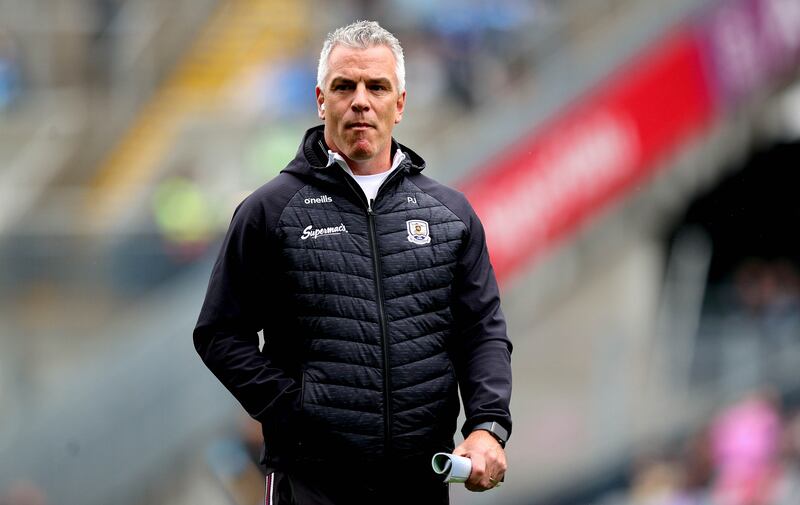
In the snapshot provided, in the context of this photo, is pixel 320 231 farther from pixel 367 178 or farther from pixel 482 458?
pixel 482 458

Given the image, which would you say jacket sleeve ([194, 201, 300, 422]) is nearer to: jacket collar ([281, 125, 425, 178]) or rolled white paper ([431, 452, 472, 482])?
jacket collar ([281, 125, 425, 178])

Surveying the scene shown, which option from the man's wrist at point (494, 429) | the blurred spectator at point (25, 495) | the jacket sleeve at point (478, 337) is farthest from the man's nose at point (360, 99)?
the blurred spectator at point (25, 495)

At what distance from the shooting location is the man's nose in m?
3.75

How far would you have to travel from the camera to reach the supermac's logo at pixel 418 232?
3.80m

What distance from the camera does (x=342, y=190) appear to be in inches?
150

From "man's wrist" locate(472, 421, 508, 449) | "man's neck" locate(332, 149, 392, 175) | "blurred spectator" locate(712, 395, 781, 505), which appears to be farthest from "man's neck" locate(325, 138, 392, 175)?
"blurred spectator" locate(712, 395, 781, 505)

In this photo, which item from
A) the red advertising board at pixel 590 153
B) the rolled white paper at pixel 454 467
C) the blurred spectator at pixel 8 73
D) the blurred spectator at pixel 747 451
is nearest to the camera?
the rolled white paper at pixel 454 467

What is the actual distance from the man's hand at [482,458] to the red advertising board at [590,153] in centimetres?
821

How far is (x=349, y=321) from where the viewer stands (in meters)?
3.70

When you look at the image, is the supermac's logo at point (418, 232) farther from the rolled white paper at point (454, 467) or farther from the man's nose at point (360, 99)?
the rolled white paper at point (454, 467)

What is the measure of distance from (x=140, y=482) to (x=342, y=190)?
7.55 metres

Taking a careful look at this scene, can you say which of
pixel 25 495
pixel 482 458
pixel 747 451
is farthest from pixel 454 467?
pixel 25 495

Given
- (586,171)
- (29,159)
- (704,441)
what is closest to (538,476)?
(704,441)

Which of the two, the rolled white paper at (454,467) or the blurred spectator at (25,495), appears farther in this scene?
the blurred spectator at (25,495)
